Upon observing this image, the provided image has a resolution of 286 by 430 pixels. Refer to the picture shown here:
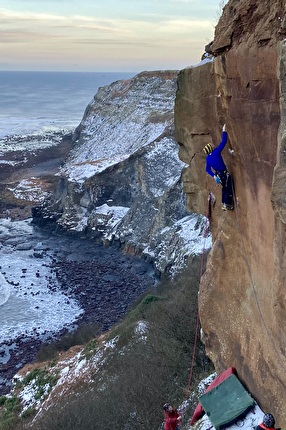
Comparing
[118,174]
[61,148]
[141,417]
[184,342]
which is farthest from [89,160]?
[141,417]

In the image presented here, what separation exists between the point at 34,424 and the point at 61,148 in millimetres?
77018

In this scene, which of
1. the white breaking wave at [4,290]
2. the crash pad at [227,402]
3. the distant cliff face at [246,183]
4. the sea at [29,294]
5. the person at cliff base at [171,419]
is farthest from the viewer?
the white breaking wave at [4,290]

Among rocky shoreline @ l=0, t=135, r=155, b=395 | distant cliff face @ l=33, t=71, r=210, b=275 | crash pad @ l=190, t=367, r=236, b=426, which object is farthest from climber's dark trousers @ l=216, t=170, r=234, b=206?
distant cliff face @ l=33, t=71, r=210, b=275

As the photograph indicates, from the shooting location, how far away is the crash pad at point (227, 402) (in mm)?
8477

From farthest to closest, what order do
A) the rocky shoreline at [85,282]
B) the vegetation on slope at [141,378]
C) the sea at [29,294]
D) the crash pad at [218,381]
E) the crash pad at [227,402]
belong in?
1. the sea at [29,294]
2. the rocky shoreline at [85,282]
3. the vegetation on slope at [141,378]
4. the crash pad at [218,381]
5. the crash pad at [227,402]

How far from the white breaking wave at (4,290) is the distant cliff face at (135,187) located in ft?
36.1

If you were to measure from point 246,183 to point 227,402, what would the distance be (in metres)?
4.35

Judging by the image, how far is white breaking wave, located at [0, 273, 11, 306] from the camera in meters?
32.9

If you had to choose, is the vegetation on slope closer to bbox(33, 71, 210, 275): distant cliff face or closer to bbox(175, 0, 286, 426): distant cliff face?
bbox(175, 0, 286, 426): distant cliff face

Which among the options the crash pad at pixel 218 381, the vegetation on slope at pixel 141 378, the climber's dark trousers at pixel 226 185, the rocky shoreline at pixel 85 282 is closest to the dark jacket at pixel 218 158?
the climber's dark trousers at pixel 226 185

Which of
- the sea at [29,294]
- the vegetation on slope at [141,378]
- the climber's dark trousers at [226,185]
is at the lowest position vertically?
the sea at [29,294]

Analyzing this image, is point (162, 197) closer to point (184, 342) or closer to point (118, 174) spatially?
point (118, 174)

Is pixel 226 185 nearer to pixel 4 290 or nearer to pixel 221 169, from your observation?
pixel 221 169

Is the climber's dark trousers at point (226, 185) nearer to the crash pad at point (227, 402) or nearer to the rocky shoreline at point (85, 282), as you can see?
the crash pad at point (227, 402)
